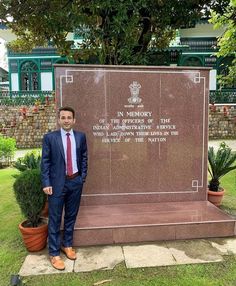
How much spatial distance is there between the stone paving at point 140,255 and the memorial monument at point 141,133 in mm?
765

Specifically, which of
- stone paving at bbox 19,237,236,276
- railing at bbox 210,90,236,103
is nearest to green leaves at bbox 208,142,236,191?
stone paving at bbox 19,237,236,276

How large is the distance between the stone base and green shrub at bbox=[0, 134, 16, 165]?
7.94 metres

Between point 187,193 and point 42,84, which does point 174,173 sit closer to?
point 187,193

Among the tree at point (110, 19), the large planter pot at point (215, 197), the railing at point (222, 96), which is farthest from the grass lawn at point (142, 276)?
the railing at point (222, 96)

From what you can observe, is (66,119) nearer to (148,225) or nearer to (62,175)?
(62,175)

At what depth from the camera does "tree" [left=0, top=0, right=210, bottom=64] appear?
222 inches

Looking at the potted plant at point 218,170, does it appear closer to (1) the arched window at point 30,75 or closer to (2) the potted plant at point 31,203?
(2) the potted plant at point 31,203

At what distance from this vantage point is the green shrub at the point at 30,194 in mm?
4062

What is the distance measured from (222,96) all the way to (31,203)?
17393 mm

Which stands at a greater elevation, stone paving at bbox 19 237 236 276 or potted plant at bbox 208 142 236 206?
potted plant at bbox 208 142 236 206

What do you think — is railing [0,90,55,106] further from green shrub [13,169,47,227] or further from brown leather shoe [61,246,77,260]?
brown leather shoe [61,246,77,260]

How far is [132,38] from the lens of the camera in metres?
5.82

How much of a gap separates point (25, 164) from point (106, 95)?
6.47ft

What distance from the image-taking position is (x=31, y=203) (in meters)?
4.09
